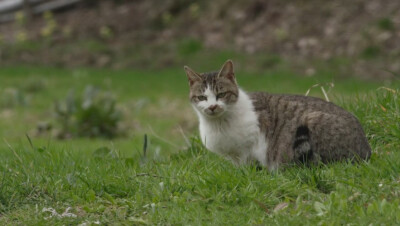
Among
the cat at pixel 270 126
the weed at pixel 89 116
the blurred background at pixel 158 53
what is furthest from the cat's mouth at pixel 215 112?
the weed at pixel 89 116

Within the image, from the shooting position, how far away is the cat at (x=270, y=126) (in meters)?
5.31

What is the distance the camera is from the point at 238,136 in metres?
5.76

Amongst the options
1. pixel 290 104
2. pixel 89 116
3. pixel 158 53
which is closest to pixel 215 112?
pixel 290 104

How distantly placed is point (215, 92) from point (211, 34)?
33.3ft

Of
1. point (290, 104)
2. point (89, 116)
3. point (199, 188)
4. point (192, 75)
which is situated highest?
point (192, 75)

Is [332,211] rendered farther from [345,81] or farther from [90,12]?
[90,12]

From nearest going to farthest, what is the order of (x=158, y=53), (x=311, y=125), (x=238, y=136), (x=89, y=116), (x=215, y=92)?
1. (x=311, y=125)
2. (x=238, y=136)
3. (x=215, y=92)
4. (x=89, y=116)
5. (x=158, y=53)

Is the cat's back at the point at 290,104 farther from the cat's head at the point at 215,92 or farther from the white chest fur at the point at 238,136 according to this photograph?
the cat's head at the point at 215,92

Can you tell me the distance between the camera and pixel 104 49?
16.2 meters

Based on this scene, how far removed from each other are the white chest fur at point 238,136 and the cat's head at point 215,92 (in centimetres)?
8

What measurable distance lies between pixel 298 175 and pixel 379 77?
8.52 metres

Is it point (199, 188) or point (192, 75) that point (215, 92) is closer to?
point (192, 75)

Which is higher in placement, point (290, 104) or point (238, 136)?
point (290, 104)

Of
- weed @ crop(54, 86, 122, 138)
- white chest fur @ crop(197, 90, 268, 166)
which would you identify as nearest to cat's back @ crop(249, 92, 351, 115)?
white chest fur @ crop(197, 90, 268, 166)
